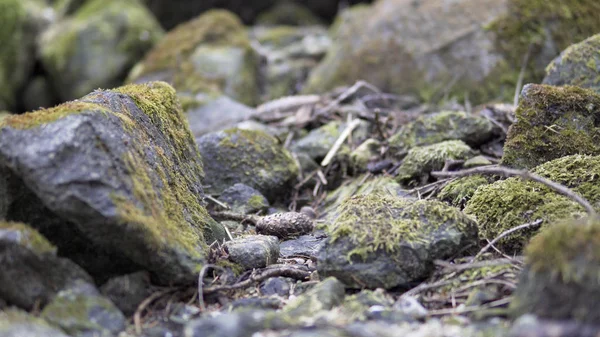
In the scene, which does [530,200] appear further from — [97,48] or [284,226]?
[97,48]

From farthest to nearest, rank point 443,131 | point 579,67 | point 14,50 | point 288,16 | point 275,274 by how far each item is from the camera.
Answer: point 288,16 → point 14,50 → point 443,131 → point 579,67 → point 275,274

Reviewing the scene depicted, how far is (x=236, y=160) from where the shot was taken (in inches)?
168

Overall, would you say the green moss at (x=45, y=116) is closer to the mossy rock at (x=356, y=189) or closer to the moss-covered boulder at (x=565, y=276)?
the moss-covered boulder at (x=565, y=276)

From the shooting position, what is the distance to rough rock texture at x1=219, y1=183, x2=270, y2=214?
3.97 m

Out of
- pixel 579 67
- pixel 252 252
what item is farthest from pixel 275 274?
pixel 579 67

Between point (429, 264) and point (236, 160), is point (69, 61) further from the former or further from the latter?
point (429, 264)

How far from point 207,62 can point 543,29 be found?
3.79 metres

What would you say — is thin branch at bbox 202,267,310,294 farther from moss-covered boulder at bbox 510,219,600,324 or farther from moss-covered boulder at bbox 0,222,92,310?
moss-covered boulder at bbox 510,219,600,324

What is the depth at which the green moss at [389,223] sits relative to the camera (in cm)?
255

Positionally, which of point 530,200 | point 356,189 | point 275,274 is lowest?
point 356,189

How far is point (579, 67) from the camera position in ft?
13.9

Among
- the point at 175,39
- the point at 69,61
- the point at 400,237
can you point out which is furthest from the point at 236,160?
the point at 69,61

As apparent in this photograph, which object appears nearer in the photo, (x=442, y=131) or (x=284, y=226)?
(x=284, y=226)

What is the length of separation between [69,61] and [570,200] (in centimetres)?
827
